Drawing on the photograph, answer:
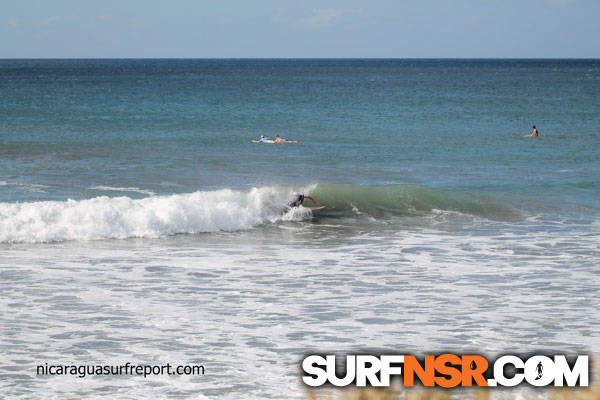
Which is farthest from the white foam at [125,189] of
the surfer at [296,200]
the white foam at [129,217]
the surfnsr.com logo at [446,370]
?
the surfnsr.com logo at [446,370]

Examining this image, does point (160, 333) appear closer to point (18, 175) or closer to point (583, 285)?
point (583, 285)

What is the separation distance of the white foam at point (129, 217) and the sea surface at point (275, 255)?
6 centimetres

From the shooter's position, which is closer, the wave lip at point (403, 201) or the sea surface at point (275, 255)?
the sea surface at point (275, 255)

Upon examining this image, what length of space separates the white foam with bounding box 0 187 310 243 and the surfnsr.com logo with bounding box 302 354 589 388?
10.2 metres

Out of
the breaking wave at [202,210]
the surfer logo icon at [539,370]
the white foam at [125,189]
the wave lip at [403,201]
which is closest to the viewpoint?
the surfer logo icon at [539,370]

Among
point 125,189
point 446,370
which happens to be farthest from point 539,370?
point 125,189

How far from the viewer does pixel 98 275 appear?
15.1 m

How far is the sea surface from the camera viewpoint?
36.3ft

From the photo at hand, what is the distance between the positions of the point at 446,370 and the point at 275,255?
886cm

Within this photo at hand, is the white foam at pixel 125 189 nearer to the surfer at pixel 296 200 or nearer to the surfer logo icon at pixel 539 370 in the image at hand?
the surfer at pixel 296 200

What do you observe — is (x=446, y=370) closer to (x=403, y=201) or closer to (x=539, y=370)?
(x=539, y=370)

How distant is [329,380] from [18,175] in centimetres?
2069

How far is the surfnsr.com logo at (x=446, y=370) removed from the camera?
8570 mm

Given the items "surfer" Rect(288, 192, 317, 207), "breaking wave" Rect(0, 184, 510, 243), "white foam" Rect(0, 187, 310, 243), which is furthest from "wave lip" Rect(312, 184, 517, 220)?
"white foam" Rect(0, 187, 310, 243)
